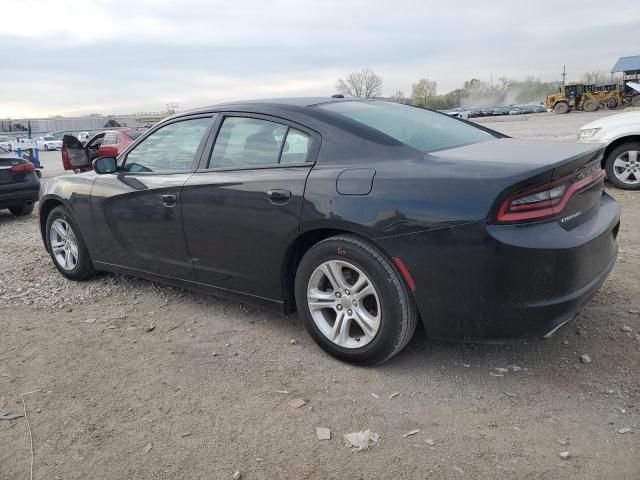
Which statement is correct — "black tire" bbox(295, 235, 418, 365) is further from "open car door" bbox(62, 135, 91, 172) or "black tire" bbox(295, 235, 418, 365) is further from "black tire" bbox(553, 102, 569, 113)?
"black tire" bbox(553, 102, 569, 113)

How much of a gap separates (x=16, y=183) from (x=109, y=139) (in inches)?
243

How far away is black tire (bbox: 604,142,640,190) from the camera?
7.52 meters

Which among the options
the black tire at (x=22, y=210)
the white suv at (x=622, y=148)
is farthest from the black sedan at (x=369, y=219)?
the black tire at (x=22, y=210)

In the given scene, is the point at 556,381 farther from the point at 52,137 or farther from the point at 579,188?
the point at 52,137

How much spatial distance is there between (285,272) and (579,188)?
1691mm

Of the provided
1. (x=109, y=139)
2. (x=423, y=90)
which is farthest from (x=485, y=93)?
(x=109, y=139)

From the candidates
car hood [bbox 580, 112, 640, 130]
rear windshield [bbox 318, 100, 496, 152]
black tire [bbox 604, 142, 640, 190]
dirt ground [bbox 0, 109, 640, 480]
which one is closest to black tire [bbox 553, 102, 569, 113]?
car hood [bbox 580, 112, 640, 130]

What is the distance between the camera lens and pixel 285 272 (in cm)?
331

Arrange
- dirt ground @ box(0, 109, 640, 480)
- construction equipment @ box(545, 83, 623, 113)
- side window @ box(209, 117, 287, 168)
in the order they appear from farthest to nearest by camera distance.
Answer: construction equipment @ box(545, 83, 623, 113) < side window @ box(209, 117, 287, 168) < dirt ground @ box(0, 109, 640, 480)

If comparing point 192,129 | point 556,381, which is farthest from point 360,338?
point 192,129

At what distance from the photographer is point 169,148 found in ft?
13.3

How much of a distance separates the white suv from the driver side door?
5.90 meters

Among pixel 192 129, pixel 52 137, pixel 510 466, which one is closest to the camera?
pixel 510 466

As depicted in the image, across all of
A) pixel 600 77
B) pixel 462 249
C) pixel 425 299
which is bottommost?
pixel 425 299
